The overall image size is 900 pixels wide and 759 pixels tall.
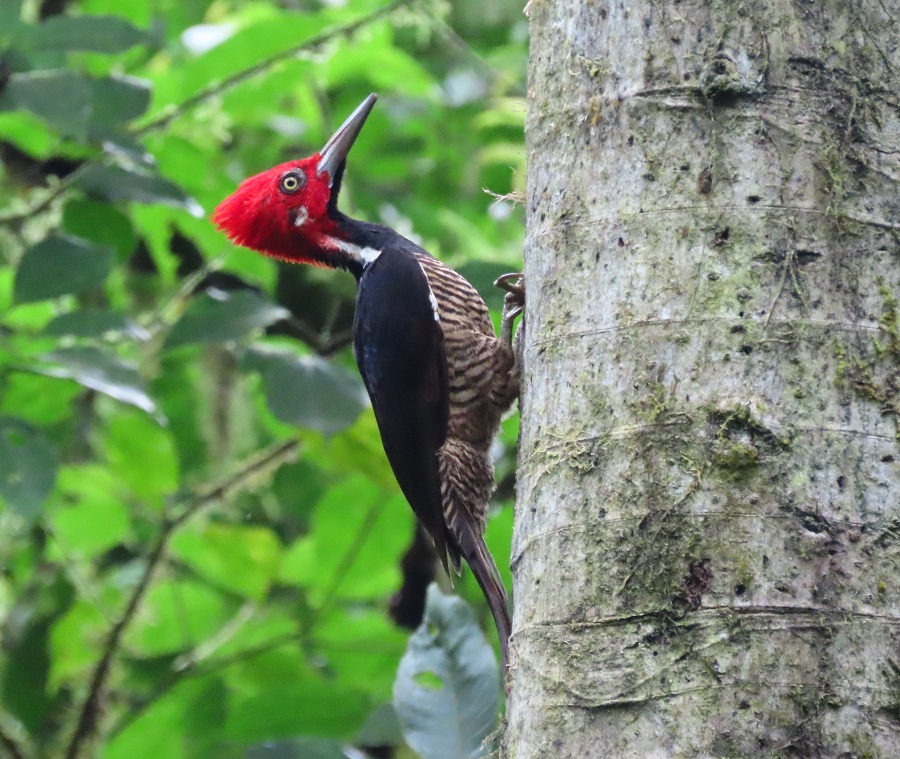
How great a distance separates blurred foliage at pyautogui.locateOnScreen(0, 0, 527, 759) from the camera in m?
3.18

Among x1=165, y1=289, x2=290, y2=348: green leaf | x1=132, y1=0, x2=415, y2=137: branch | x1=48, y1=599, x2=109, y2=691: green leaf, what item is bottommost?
x1=48, y1=599, x2=109, y2=691: green leaf

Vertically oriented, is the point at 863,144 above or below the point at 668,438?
above

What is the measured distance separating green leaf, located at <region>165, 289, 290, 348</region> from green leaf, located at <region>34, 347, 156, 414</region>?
0.91 feet

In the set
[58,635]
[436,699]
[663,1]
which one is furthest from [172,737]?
[663,1]

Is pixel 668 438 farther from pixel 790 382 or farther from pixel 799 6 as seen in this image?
pixel 799 6

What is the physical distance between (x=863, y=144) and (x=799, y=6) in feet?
0.86

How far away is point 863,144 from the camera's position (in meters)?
1.92

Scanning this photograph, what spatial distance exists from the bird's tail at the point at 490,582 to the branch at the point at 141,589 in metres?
1.01

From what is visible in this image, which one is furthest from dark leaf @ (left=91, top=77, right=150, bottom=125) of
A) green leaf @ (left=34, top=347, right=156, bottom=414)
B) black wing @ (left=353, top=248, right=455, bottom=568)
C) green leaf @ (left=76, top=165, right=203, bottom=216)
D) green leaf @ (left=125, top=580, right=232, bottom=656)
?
green leaf @ (left=125, top=580, right=232, bottom=656)

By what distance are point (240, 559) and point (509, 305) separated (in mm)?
1412

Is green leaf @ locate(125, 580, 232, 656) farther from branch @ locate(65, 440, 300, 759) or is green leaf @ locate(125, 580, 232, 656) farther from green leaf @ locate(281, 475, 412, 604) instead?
green leaf @ locate(281, 475, 412, 604)

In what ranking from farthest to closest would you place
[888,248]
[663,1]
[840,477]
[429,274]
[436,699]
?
[429,274], [436,699], [663,1], [888,248], [840,477]

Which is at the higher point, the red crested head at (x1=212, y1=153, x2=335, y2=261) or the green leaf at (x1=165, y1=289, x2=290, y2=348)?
the red crested head at (x1=212, y1=153, x2=335, y2=261)

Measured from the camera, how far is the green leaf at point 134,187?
3.31 m
